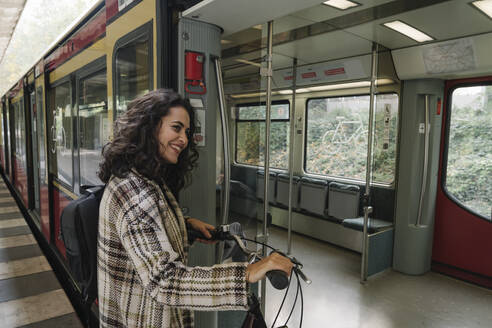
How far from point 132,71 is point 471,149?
149 inches

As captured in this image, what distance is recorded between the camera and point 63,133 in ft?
12.5

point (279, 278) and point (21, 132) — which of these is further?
point (21, 132)

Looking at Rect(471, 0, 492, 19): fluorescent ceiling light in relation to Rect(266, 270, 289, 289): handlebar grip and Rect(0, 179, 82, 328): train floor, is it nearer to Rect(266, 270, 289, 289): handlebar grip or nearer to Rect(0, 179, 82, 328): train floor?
Rect(266, 270, 289, 289): handlebar grip

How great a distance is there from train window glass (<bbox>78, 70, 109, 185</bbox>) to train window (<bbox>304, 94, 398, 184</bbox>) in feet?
10.2

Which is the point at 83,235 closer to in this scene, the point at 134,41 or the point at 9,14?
the point at 134,41

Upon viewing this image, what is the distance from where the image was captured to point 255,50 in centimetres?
224

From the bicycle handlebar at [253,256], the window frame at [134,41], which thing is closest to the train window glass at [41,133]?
the window frame at [134,41]

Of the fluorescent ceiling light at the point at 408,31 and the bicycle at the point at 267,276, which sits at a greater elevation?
the fluorescent ceiling light at the point at 408,31

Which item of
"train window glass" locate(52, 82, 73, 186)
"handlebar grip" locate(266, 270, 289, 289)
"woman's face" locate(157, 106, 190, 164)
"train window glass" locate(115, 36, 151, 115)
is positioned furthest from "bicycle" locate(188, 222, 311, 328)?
"train window glass" locate(52, 82, 73, 186)

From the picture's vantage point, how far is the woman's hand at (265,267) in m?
1.02

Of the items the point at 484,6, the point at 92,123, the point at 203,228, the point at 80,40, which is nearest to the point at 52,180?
the point at 92,123

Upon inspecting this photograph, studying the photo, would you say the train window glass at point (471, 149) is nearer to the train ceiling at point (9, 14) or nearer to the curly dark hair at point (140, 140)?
the curly dark hair at point (140, 140)

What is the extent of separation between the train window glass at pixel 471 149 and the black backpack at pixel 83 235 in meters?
4.09

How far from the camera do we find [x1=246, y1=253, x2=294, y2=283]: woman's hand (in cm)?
102
